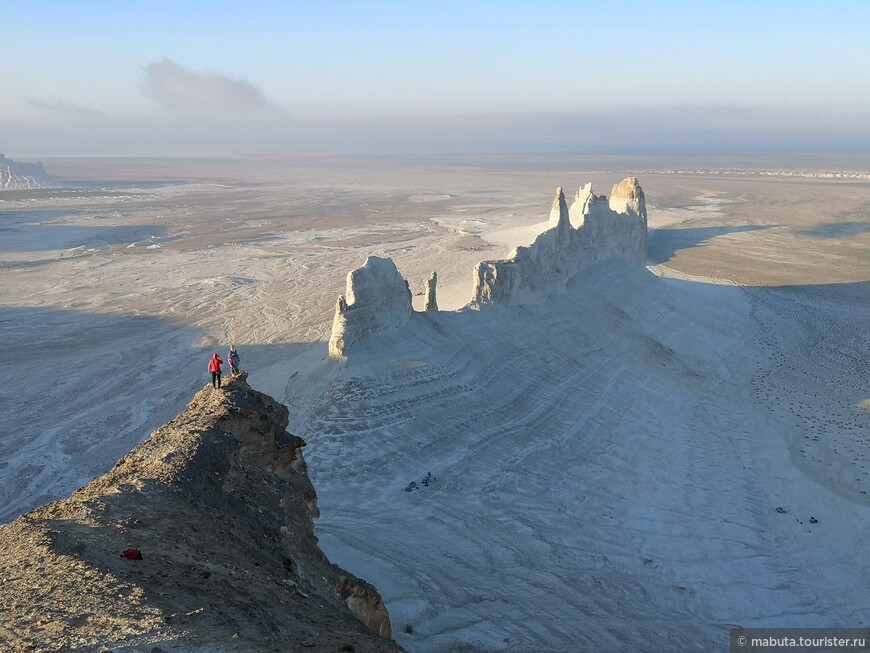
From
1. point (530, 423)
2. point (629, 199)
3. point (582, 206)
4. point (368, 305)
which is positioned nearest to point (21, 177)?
point (629, 199)

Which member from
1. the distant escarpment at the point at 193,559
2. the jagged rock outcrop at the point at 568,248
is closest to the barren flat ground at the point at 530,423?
the jagged rock outcrop at the point at 568,248

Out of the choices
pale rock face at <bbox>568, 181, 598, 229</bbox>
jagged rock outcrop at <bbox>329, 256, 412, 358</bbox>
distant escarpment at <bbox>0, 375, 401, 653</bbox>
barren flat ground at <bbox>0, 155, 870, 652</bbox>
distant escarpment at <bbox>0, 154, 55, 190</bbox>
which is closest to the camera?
distant escarpment at <bbox>0, 375, 401, 653</bbox>

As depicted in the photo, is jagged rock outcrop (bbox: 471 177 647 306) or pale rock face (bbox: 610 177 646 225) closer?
jagged rock outcrop (bbox: 471 177 647 306)

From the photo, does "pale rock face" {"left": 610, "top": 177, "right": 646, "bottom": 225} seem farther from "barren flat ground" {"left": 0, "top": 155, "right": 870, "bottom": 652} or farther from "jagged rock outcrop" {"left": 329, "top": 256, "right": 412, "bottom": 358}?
"jagged rock outcrop" {"left": 329, "top": 256, "right": 412, "bottom": 358}

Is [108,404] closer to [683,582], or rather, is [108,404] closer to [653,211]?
[683,582]

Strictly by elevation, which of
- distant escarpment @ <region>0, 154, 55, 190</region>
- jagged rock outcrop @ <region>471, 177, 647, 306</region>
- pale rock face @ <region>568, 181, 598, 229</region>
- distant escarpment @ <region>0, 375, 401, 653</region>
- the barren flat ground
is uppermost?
distant escarpment @ <region>0, 154, 55, 190</region>

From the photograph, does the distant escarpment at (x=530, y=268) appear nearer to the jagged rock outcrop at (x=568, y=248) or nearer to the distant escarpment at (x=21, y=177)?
the jagged rock outcrop at (x=568, y=248)

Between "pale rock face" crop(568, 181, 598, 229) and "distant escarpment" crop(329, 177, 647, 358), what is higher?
"pale rock face" crop(568, 181, 598, 229)

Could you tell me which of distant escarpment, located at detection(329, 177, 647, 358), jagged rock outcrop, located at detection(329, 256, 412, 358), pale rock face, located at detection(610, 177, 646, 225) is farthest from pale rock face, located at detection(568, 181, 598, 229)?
jagged rock outcrop, located at detection(329, 256, 412, 358)

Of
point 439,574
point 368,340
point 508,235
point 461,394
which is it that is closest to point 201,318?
point 368,340

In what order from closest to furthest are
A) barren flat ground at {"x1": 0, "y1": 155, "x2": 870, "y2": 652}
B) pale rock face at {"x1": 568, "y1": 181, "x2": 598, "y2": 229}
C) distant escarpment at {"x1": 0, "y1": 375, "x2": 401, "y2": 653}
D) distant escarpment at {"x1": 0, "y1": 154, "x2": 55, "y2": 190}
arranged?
distant escarpment at {"x1": 0, "y1": 375, "x2": 401, "y2": 653}
barren flat ground at {"x1": 0, "y1": 155, "x2": 870, "y2": 652}
pale rock face at {"x1": 568, "y1": 181, "x2": 598, "y2": 229}
distant escarpment at {"x1": 0, "y1": 154, "x2": 55, "y2": 190}
